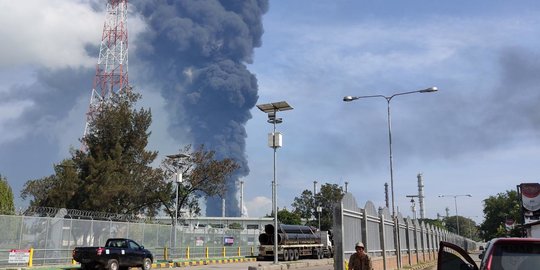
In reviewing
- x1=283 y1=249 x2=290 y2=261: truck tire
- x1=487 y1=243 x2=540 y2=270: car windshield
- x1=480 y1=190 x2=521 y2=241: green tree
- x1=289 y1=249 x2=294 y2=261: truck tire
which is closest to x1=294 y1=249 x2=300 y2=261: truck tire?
x1=289 y1=249 x2=294 y2=261: truck tire

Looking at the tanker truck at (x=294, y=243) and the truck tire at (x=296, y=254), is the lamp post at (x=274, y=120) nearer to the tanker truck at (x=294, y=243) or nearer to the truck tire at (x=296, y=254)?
the tanker truck at (x=294, y=243)

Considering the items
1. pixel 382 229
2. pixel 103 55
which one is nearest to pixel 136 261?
pixel 382 229

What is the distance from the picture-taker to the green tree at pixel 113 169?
3781cm

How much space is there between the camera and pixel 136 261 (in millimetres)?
24078

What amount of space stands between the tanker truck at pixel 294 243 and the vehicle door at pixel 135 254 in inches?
501

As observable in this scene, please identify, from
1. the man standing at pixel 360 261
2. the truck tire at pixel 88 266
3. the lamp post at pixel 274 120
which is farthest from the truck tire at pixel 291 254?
the man standing at pixel 360 261

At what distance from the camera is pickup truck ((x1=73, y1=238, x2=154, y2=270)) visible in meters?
21.6

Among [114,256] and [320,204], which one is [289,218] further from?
[114,256]

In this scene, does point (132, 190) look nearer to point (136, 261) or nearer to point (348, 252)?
point (136, 261)

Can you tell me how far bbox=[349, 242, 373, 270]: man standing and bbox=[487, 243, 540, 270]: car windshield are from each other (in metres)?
4.46

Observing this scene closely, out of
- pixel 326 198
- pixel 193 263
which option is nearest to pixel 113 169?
pixel 193 263

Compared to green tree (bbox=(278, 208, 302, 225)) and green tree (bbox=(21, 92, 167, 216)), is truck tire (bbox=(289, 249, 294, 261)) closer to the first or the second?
green tree (bbox=(21, 92, 167, 216))

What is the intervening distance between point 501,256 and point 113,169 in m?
36.0

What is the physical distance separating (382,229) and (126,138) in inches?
1088
